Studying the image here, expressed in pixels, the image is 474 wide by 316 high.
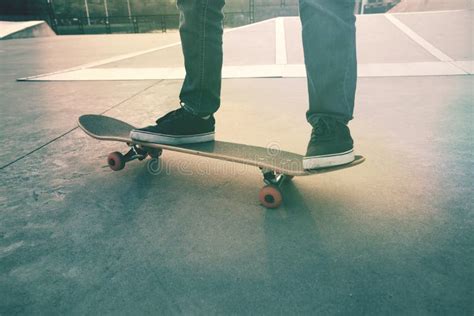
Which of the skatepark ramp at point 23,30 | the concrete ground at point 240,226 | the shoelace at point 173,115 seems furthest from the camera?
the skatepark ramp at point 23,30

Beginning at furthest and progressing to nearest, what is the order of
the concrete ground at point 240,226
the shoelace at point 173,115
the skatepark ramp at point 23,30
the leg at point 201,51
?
the skatepark ramp at point 23,30 → the shoelace at point 173,115 → the leg at point 201,51 → the concrete ground at point 240,226

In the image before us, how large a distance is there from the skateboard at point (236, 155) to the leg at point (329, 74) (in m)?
0.07

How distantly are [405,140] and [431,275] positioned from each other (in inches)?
48.1

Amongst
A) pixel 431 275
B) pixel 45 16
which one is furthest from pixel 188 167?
pixel 45 16

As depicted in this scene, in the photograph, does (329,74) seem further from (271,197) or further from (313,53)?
(271,197)

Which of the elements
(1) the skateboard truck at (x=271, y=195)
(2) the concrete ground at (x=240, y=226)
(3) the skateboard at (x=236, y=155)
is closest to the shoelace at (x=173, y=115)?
(3) the skateboard at (x=236, y=155)

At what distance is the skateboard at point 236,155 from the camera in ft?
4.08

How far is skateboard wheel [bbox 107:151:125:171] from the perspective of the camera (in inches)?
62.2

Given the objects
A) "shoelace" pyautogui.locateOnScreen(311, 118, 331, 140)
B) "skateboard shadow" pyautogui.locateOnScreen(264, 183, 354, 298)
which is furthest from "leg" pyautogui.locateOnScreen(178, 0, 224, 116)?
→ "skateboard shadow" pyautogui.locateOnScreen(264, 183, 354, 298)

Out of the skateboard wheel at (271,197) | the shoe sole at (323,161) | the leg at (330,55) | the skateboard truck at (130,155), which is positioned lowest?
the skateboard wheel at (271,197)

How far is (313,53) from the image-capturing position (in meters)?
1.30

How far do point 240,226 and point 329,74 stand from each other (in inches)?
27.4

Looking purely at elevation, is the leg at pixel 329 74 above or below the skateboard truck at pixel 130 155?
above

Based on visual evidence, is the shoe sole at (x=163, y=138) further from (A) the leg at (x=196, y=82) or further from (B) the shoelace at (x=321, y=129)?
(B) the shoelace at (x=321, y=129)
